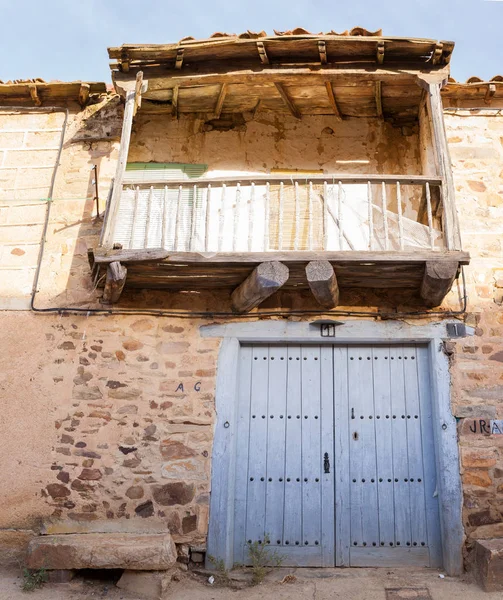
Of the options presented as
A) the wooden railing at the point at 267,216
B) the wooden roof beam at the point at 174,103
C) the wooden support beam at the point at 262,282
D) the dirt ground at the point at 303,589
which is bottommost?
the dirt ground at the point at 303,589

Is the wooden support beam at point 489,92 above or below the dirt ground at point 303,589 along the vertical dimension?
above

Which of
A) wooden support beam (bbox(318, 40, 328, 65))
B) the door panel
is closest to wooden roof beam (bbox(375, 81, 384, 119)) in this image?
wooden support beam (bbox(318, 40, 328, 65))

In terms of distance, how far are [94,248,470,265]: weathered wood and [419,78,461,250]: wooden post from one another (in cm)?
22

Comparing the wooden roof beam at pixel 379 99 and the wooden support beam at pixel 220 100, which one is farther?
the wooden support beam at pixel 220 100

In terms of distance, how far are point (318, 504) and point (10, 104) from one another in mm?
6076

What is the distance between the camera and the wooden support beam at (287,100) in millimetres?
6769

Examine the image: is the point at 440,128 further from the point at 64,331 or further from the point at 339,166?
the point at 64,331

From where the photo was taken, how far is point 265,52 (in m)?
6.34

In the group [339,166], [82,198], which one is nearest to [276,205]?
[339,166]

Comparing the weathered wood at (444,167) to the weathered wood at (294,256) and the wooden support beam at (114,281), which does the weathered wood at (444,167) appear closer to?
the weathered wood at (294,256)

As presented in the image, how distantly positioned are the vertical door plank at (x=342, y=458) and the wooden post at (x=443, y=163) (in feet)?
5.29

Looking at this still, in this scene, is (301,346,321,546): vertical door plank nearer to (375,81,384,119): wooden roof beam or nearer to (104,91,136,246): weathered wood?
(104,91,136,246): weathered wood

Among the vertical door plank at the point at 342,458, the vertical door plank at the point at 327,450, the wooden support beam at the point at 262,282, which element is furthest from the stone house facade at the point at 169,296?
the vertical door plank at the point at 342,458

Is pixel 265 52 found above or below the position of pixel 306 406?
above
